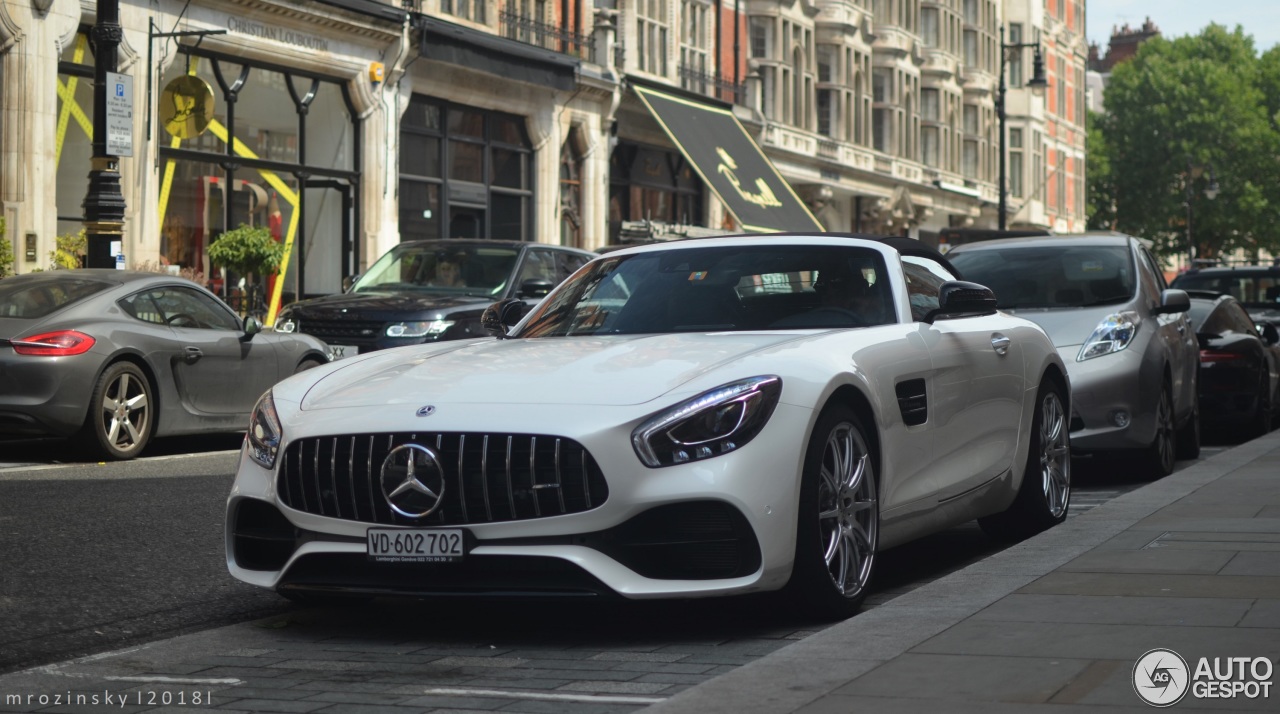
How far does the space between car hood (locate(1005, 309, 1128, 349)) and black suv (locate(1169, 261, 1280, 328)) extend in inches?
357

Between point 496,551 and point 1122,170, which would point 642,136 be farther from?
point 1122,170

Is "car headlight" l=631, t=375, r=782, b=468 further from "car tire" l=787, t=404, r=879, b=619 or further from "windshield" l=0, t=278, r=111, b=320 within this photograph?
"windshield" l=0, t=278, r=111, b=320

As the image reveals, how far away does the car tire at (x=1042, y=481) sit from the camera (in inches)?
331

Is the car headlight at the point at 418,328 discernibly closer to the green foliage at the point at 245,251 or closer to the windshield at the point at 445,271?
the windshield at the point at 445,271

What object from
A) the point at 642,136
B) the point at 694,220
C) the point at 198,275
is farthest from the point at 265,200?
the point at 694,220

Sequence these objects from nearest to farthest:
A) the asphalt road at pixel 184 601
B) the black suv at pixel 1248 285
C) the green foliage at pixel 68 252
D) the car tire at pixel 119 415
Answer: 1. the asphalt road at pixel 184 601
2. the car tire at pixel 119 415
3. the black suv at pixel 1248 285
4. the green foliage at pixel 68 252

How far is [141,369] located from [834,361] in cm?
783

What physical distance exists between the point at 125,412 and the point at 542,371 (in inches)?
285

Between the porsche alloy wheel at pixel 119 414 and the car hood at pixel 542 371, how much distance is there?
5.96m

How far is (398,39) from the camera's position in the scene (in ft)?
94.9

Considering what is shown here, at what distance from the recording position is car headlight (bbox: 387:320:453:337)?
16.8m

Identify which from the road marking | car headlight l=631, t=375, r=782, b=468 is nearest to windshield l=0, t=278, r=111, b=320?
car headlight l=631, t=375, r=782, b=468

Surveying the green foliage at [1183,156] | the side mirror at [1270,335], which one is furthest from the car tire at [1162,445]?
the green foliage at [1183,156]
